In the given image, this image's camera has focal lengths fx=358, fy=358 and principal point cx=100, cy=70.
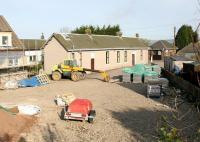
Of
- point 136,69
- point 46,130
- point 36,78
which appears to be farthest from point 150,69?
point 46,130

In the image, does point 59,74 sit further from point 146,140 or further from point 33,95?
point 146,140

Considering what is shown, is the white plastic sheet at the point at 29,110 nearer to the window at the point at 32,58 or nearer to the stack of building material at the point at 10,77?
the stack of building material at the point at 10,77

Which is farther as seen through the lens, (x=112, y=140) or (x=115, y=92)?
(x=115, y=92)

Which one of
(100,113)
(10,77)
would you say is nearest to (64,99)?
(100,113)

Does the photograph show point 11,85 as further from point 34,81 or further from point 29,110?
point 29,110

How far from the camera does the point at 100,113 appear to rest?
66.9ft

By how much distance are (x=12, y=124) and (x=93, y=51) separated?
2830 centimetres

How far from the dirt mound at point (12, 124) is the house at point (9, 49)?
18.7 metres

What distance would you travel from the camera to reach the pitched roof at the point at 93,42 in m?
40.6

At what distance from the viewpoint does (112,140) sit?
49.8ft

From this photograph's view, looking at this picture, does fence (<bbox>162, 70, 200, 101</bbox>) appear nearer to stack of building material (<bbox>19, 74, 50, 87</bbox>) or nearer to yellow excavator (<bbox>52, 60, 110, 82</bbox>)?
yellow excavator (<bbox>52, 60, 110, 82</bbox>)

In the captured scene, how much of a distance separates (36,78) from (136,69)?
9.57 m

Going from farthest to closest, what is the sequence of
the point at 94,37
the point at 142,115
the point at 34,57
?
1. the point at 34,57
2. the point at 94,37
3. the point at 142,115

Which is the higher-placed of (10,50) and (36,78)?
(10,50)
